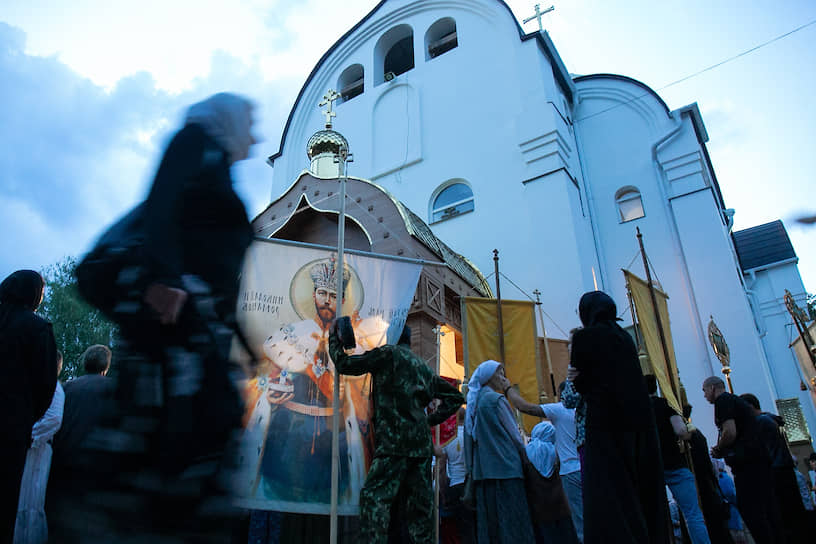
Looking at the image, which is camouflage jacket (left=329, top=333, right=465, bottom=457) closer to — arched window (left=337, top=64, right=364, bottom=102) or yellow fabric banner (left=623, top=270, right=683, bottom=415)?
yellow fabric banner (left=623, top=270, right=683, bottom=415)

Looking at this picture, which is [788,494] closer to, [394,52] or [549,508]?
[549,508]

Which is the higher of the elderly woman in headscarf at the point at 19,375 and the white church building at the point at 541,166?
the white church building at the point at 541,166

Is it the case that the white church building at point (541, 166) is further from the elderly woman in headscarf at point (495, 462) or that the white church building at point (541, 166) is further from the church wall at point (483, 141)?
the elderly woman in headscarf at point (495, 462)

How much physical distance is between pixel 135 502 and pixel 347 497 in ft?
11.2

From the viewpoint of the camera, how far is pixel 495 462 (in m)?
4.40

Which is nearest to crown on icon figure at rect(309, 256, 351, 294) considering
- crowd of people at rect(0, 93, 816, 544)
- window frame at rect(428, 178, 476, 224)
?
crowd of people at rect(0, 93, 816, 544)

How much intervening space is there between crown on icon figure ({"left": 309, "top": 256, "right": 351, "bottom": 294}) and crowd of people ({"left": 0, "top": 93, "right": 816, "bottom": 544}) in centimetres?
83

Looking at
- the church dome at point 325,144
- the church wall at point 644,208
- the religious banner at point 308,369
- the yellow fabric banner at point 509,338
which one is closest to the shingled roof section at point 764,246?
the church wall at point 644,208

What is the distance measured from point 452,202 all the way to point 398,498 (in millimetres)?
12120

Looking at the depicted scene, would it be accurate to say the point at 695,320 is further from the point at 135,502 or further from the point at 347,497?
the point at 135,502

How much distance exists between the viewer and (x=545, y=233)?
43.5 feet

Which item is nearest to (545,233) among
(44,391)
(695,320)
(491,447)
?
(695,320)

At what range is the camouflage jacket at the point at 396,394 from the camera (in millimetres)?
3971

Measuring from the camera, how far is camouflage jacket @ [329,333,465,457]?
3.97 metres
